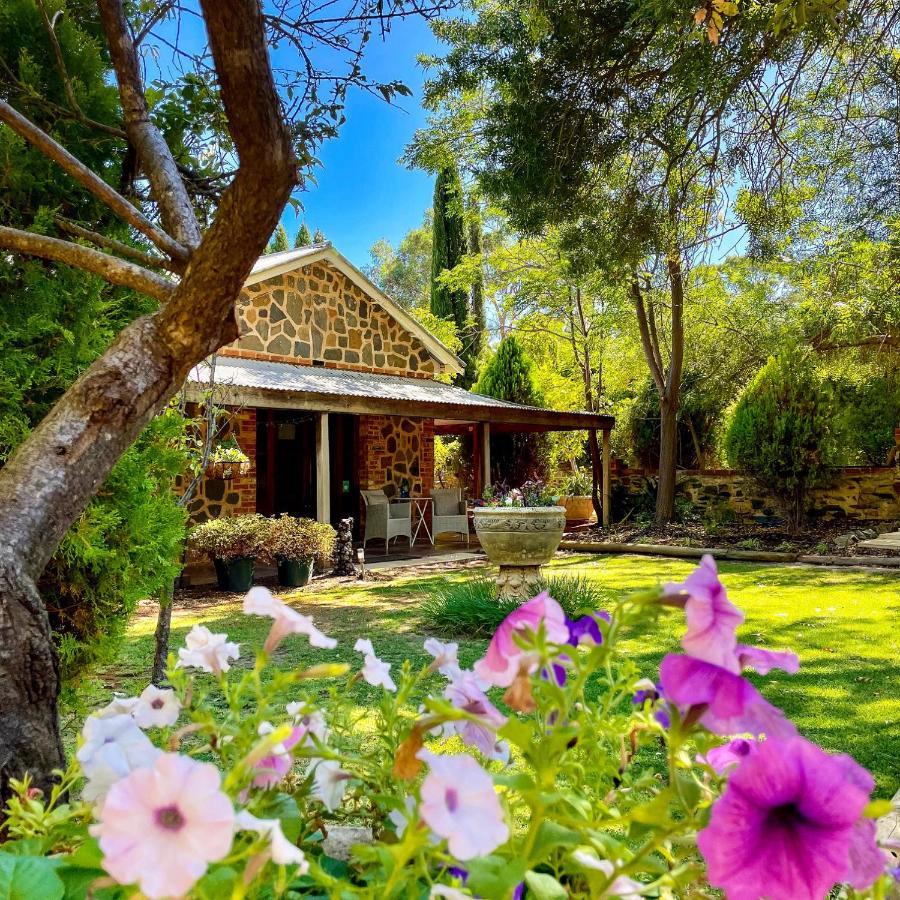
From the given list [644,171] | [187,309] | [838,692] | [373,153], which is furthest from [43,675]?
[373,153]

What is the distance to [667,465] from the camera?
14.0 metres

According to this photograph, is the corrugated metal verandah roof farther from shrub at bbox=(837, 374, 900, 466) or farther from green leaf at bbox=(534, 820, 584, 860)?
green leaf at bbox=(534, 820, 584, 860)

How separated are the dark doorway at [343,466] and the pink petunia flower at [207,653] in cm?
1249

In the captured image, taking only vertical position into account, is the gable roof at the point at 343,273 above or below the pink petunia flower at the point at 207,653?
above

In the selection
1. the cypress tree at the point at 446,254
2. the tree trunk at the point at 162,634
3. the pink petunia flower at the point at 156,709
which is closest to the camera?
the pink petunia flower at the point at 156,709

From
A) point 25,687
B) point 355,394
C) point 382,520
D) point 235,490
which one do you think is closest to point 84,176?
point 25,687

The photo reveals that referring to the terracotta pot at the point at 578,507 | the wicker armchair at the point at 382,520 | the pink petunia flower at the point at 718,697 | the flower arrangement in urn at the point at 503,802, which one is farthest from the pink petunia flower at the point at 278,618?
the terracotta pot at the point at 578,507

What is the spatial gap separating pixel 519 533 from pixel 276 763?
6.19 metres

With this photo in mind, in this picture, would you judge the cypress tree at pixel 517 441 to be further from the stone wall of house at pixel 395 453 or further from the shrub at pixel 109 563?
the shrub at pixel 109 563

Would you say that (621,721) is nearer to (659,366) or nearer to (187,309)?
(187,309)

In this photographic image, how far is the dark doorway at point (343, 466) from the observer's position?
526 inches

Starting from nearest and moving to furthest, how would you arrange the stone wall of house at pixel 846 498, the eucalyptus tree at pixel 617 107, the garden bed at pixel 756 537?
the eucalyptus tree at pixel 617 107
the garden bed at pixel 756 537
the stone wall of house at pixel 846 498

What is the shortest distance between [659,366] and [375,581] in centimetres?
778

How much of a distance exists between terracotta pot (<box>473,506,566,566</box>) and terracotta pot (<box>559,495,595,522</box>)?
32.9 ft
